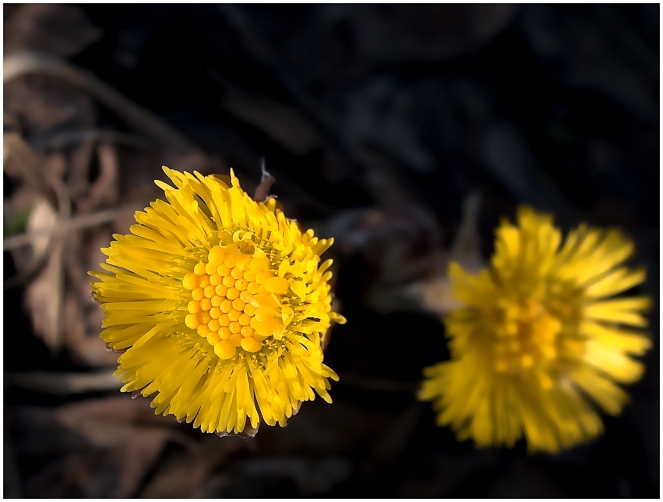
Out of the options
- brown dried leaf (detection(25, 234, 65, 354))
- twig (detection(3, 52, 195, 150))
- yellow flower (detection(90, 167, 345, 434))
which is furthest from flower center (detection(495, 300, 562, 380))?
brown dried leaf (detection(25, 234, 65, 354))

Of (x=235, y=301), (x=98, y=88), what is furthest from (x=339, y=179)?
(x=235, y=301)

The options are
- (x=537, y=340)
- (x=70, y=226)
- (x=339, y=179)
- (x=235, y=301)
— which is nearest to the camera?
(x=235, y=301)

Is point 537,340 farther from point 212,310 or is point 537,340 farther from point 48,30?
point 48,30

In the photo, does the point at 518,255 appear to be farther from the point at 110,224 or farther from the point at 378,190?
the point at 110,224

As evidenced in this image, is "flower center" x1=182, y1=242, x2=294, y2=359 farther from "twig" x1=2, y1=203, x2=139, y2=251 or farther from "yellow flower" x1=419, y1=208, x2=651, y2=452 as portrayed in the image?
"twig" x1=2, y1=203, x2=139, y2=251

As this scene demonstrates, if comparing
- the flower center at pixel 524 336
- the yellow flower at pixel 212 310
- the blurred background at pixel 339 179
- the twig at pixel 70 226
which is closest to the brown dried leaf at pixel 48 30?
the blurred background at pixel 339 179

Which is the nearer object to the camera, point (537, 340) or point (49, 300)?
point (537, 340)
